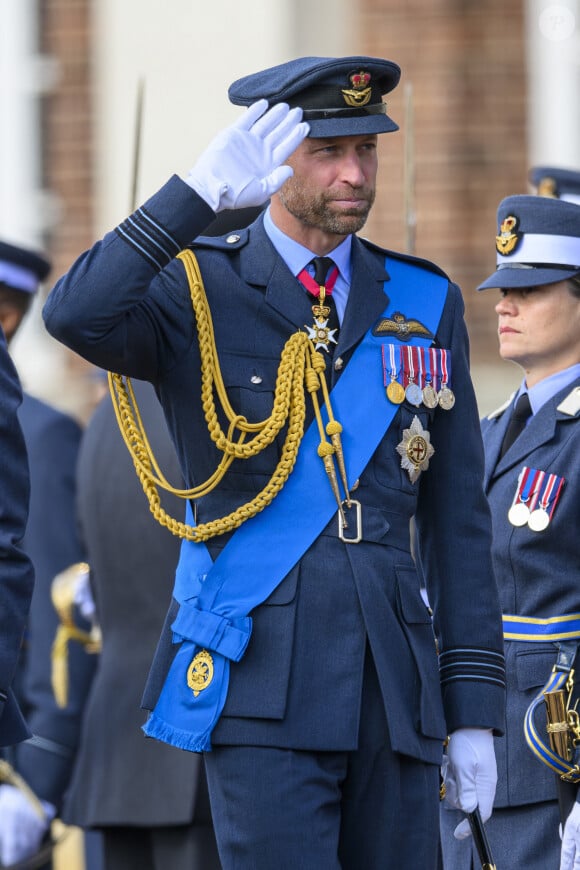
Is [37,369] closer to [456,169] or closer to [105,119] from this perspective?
[105,119]

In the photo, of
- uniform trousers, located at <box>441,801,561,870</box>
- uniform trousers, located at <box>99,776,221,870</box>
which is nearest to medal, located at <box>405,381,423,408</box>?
uniform trousers, located at <box>441,801,561,870</box>

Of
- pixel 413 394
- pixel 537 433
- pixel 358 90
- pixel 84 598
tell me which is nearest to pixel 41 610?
pixel 84 598

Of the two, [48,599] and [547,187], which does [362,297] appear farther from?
[48,599]

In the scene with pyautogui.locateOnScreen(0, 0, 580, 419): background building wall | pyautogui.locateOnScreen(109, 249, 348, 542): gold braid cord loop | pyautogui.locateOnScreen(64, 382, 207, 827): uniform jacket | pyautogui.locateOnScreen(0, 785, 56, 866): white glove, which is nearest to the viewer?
pyautogui.locateOnScreen(109, 249, 348, 542): gold braid cord loop

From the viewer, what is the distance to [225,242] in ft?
12.6

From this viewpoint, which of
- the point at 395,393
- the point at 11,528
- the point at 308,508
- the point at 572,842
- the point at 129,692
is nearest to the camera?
the point at 11,528

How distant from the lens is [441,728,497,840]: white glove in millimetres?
3762

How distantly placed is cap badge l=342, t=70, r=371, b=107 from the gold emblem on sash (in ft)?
3.43

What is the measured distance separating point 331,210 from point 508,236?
1.25 m

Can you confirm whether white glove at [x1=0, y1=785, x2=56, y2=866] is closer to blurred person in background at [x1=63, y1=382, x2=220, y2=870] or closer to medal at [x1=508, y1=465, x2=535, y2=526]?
blurred person in background at [x1=63, y1=382, x2=220, y2=870]

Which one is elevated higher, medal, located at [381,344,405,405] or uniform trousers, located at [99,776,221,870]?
medal, located at [381,344,405,405]

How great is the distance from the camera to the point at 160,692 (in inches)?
144

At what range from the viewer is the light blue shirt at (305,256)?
3.80m

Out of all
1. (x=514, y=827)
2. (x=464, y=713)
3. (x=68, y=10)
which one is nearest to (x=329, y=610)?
(x=464, y=713)
